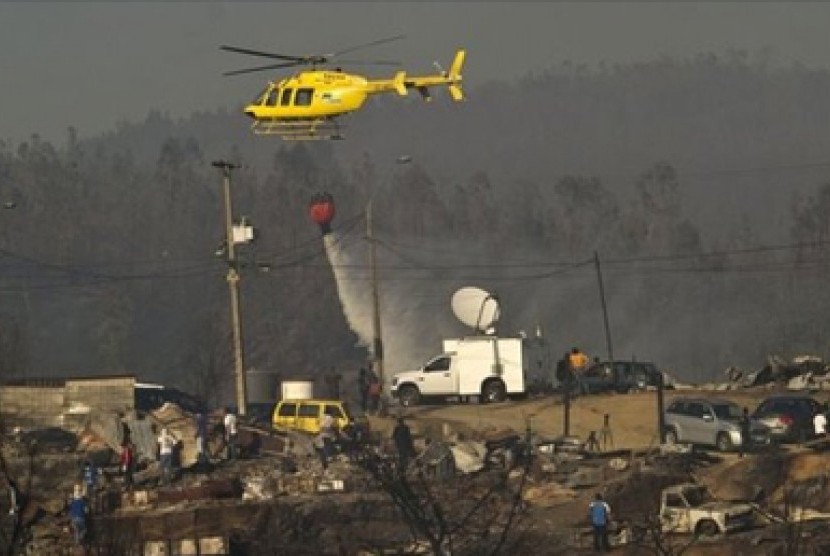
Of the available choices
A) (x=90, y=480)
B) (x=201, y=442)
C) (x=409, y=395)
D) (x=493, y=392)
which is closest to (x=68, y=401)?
(x=201, y=442)

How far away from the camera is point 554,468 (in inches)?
2136

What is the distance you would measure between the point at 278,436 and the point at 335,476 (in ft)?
22.1

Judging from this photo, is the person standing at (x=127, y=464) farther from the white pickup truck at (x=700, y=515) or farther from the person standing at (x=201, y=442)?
the white pickup truck at (x=700, y=515)

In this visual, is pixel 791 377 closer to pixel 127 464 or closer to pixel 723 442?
pixel 723 442

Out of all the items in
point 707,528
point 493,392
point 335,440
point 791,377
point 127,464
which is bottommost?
point 707,528

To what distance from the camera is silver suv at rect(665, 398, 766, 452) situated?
56.0 meters

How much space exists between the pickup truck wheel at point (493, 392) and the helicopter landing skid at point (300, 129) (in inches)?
407

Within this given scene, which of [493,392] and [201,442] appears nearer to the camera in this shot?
[201,442]

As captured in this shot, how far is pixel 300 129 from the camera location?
223 feet

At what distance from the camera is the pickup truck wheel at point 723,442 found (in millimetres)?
56062

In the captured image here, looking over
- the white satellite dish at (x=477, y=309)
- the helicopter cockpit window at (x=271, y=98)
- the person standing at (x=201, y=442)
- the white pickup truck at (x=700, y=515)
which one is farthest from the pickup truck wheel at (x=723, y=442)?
the white satellite dish at (x=477, y=309)

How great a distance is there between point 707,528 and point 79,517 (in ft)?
41.7

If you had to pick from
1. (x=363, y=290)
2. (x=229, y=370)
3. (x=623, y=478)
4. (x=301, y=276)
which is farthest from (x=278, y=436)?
(x=301, y=276)

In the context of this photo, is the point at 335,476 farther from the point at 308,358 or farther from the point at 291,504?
the point at 308,358
